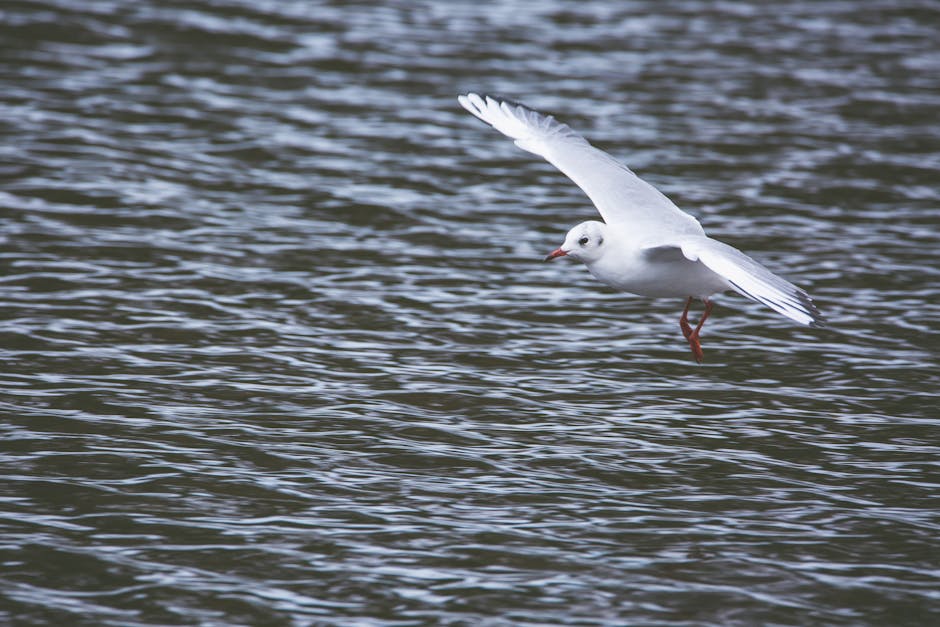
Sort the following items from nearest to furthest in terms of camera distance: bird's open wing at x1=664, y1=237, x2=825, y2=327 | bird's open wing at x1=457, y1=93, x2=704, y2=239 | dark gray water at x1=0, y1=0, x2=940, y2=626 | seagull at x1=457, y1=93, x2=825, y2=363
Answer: dark gray water at x1=0, y1=0, x2=940, y2=626 → bird's open wing at x1=664, y1=237, x2=825, y2=327 → seagull at x1=457, y1=93, x2=825, y2=363 → bird's open wing at x1=457, y1=93, x2=704, y2=239

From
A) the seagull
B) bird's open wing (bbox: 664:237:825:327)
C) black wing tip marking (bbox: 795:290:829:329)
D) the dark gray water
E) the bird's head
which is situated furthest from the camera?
the bird's head

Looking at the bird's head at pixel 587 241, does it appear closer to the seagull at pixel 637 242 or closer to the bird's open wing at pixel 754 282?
the seagull at pixel 637 242

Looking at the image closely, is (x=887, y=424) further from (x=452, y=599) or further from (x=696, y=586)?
(x=452, y=599)

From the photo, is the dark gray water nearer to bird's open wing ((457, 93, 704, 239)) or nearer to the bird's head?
the bird's head

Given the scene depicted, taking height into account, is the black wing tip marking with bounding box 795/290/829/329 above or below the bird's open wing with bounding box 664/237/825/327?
below

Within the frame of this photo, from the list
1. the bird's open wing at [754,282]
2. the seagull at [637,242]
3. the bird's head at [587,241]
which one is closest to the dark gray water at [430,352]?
the seagull at [637,242]

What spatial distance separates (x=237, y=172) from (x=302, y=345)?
4.67 m

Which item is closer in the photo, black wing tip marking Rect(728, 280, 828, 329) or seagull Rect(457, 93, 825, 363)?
black wing tip marking Rect(728, 280, 828, 329)

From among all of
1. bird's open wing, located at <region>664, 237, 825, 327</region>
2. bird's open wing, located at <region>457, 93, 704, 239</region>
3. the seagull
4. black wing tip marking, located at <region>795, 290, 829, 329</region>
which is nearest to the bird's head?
the seagull

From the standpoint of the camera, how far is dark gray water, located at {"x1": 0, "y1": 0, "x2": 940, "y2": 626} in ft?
22.0

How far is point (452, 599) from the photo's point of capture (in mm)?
6445

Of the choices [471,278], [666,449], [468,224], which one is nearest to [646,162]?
[468,224]

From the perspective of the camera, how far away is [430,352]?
32.8ft

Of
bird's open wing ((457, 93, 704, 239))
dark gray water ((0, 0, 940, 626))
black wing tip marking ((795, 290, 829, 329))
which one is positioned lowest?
dark gray water ((0, 0, 940, 626))
